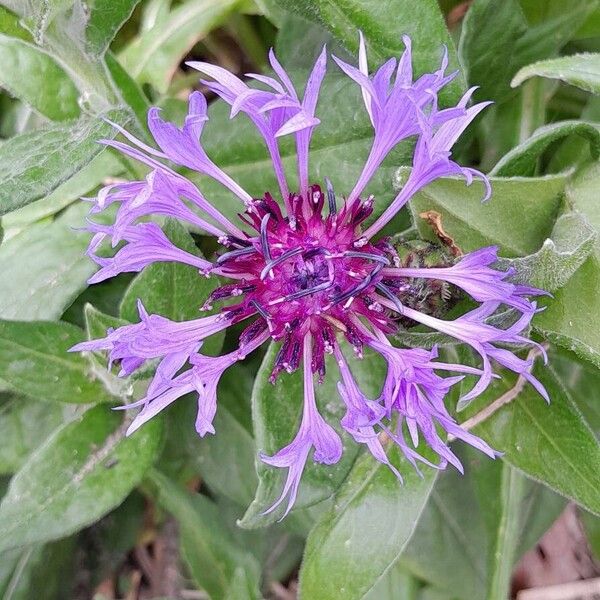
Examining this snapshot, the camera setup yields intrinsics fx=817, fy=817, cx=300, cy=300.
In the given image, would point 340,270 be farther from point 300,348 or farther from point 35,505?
point 35,505

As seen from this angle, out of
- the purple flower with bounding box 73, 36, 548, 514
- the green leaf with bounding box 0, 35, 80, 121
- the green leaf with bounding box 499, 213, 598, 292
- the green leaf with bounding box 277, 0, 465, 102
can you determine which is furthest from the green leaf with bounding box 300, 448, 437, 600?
the green leaf with bounding box 0, 35, 80, 121

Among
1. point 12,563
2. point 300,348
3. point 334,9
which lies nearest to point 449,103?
point 334,9

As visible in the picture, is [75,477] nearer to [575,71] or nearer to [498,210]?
[498,210]

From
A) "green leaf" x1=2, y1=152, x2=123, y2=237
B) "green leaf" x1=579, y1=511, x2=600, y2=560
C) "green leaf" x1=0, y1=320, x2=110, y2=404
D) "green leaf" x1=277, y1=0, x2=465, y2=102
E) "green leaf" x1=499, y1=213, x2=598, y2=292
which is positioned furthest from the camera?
"green leaf" x1=579, y1=511, x2=600, y2=560

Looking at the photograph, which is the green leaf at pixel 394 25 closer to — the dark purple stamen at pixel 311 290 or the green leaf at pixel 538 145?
the green leaf at pixel 538 145

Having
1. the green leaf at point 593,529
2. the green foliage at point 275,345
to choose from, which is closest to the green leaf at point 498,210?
the green foliage at point 275,345

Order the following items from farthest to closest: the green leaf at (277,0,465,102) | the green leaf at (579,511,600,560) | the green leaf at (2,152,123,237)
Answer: the green leaf at (579,511,600,560)
the green leaf at (2,152,123,237)
the green leaf at (277,0,465,102)

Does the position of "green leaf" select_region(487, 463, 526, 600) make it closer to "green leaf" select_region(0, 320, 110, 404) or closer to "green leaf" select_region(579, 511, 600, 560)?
"green leaf" select_region(579, 511, 600, 560)
